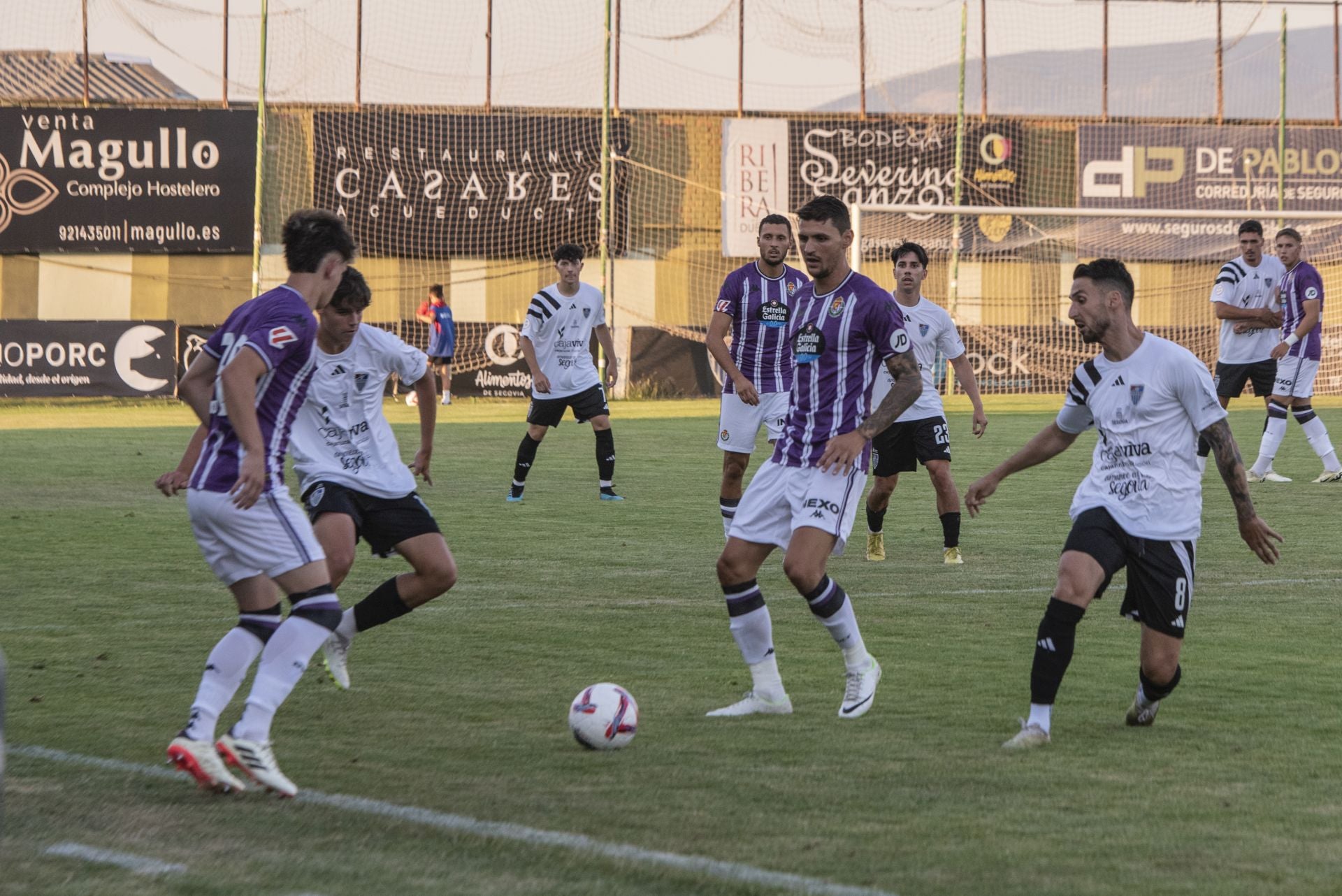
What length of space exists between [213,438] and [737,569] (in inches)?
82.7

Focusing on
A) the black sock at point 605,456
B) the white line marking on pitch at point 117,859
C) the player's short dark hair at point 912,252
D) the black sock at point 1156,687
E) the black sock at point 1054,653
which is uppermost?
the player's short dark hair at point 912,252

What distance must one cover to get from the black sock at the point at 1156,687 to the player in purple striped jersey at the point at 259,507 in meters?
2.86

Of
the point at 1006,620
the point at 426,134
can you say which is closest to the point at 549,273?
the point at 426,134

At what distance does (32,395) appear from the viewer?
30078mm

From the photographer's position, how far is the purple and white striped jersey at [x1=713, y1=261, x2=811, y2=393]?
11.1m

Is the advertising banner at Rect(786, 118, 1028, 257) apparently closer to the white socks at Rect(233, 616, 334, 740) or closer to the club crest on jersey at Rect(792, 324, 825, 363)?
the club crest on jersey at Rect(792, 324, 825, 363)

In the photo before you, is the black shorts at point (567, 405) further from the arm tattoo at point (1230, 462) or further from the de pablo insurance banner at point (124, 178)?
the de pablo insurance banner at point (124, 178)

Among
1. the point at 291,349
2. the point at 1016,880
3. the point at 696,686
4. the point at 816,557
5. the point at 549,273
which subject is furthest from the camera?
the point at 549,273

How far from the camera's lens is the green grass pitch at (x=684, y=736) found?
14.8 ft

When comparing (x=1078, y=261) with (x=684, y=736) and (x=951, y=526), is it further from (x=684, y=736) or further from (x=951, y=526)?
(x=684, y=736)

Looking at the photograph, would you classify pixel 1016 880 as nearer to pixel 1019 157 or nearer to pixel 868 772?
pixel 868 772

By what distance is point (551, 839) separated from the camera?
4.75 meters

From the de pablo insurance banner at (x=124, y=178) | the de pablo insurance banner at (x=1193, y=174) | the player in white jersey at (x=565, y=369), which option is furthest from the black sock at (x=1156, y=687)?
the de pablo insurance banner at (x=1193, y=174)

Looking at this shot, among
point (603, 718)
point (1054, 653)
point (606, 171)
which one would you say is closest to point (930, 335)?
point (1054, 653)
